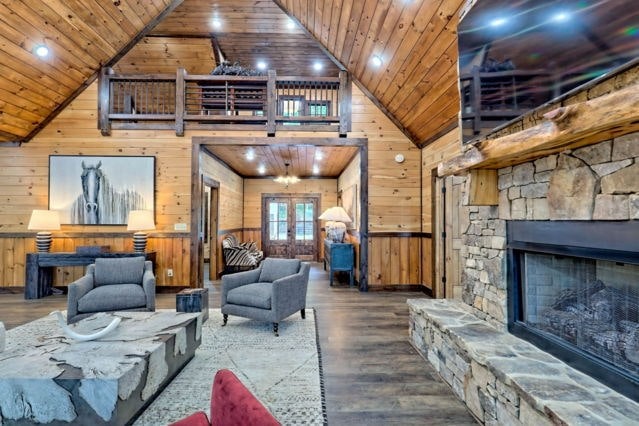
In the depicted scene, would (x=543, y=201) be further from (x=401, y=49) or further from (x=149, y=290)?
(x=149, y=290)

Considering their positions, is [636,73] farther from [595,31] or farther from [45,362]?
[45,362]

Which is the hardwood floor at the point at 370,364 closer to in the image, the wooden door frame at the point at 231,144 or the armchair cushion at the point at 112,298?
the wooden door frame at the point at 231,144

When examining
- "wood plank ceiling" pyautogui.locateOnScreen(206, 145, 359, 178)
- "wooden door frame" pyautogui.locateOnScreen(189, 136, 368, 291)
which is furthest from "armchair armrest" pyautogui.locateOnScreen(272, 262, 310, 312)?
"wood plank ceiling" pyautogui.locateOnScreen(206, 145, 359, 178)

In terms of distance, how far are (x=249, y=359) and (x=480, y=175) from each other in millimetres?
2373

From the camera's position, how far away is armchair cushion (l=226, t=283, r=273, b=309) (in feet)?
11.4

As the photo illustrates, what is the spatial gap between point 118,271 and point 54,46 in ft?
10.2

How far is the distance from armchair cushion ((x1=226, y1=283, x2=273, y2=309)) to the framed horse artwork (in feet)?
8.66

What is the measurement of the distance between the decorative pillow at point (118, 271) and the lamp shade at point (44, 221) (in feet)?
5.85

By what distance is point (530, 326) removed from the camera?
7.06 ft

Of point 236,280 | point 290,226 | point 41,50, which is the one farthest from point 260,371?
point 290,226

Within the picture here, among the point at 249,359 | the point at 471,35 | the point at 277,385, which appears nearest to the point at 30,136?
the point at 249,359

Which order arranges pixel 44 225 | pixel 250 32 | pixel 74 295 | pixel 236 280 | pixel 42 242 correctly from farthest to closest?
pixel 250 32 < pixel 42 242 < pixel 44 225 < pixel 236 280 < pixel 74 295

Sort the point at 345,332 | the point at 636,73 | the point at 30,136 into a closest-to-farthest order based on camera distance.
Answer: the point at 636,73 < the point at 345,332 < the point at 30,136

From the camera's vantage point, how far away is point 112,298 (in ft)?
11.4
